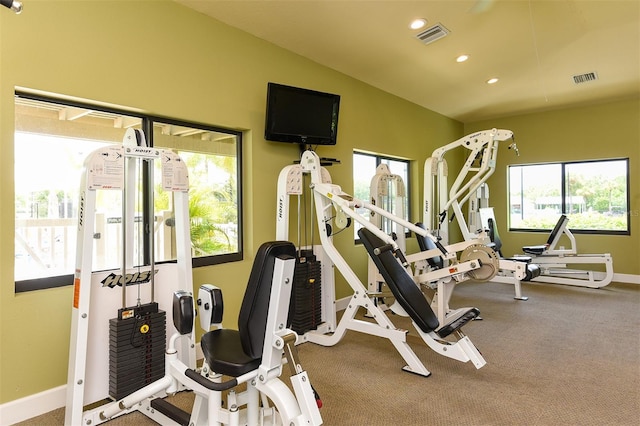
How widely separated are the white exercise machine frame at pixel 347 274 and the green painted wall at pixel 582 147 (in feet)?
14.0

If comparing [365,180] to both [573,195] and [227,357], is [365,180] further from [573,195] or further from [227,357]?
[227,357]

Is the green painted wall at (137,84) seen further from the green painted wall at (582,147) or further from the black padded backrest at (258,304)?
the green painted wall at (582,147)

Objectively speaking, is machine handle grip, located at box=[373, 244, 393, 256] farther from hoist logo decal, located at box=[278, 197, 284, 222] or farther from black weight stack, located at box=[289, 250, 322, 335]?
hoist logo decal, located at box=[278, 197, 284, 222]

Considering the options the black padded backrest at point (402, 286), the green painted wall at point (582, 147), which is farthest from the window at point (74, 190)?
the green painted wall at point (582, 147)

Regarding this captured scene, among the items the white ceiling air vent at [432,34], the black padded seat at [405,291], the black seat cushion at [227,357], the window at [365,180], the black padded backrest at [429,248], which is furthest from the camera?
the window at [365,180]

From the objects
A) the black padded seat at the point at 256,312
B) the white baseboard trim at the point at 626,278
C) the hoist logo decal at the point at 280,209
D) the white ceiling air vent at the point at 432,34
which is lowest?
the white baseboard trim at the point at 626,278

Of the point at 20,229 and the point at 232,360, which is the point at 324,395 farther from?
the point at 20,229

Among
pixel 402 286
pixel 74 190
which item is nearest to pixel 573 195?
pixel 402 286

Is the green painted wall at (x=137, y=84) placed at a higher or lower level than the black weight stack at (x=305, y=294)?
higher

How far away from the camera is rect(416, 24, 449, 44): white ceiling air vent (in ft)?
11.1

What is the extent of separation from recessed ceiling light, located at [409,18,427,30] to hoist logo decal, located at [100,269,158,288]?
2796 mm

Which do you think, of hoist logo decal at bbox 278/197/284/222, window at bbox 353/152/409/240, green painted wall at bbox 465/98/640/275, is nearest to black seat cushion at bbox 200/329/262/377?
hoist logo decal at bbox 278/197/284/222

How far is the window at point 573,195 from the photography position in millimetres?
5883

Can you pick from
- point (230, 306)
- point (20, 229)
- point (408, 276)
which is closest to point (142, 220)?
point (20, 229)
